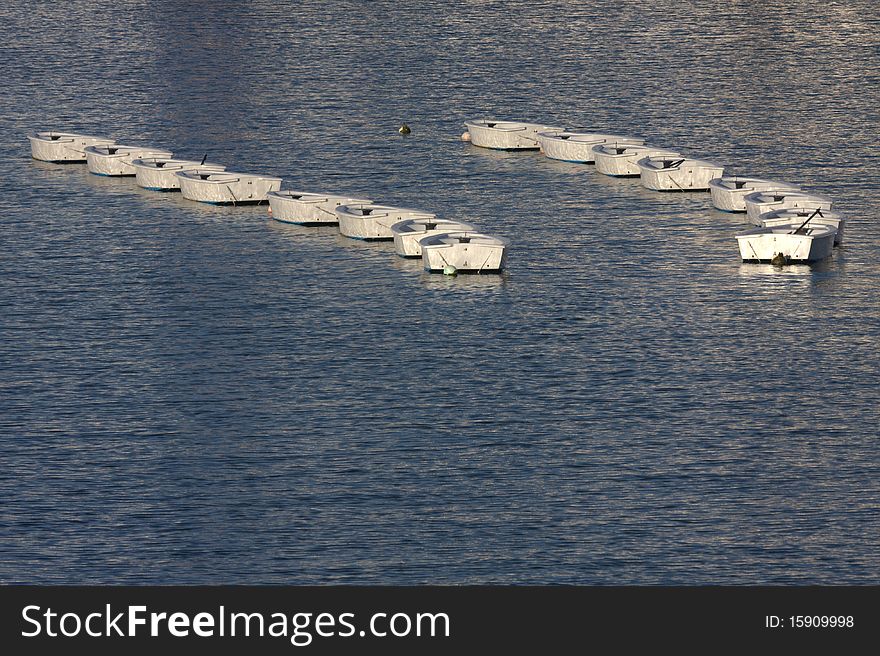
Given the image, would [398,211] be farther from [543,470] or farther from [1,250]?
[543,470]

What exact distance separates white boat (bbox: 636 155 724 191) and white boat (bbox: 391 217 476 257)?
31.2m

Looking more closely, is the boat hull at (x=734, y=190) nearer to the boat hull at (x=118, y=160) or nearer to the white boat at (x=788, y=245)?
the white boat at (x=788, y=245)

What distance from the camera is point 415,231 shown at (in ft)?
509

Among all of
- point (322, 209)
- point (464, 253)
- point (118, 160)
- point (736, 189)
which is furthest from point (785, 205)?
point (118, 160)

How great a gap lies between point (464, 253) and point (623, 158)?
45337 millimetres

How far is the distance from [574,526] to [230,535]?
1982cm

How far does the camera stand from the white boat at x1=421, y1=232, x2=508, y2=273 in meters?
149

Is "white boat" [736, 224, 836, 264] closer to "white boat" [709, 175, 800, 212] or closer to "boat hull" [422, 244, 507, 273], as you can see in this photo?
"white boat" [709, 175, 800, 212]

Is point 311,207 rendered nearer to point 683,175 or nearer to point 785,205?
point 683,175

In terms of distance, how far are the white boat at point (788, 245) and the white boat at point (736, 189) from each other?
1755cm

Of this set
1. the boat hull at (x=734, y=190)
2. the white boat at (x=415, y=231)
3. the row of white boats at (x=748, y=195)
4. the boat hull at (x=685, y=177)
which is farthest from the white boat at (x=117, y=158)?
the boat hull at (x=734, y=190)

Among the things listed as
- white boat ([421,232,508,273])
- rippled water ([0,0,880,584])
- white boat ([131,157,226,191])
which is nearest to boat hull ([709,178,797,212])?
rippled water ([0,0,880,584])

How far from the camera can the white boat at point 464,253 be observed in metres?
149

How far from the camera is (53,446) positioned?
114 meters
